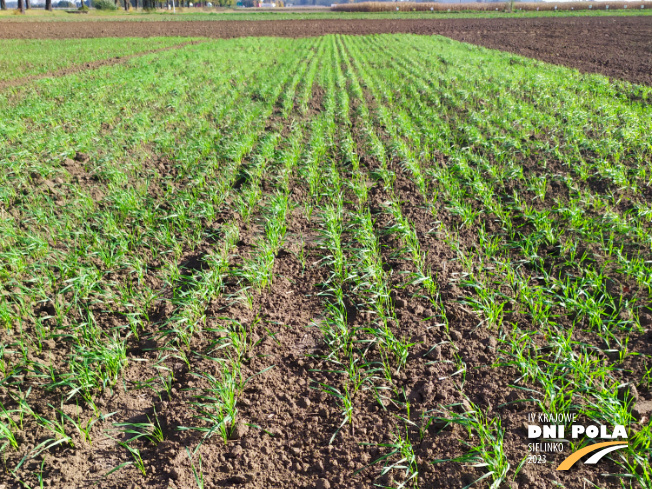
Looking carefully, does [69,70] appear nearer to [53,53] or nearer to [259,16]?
[53,53]

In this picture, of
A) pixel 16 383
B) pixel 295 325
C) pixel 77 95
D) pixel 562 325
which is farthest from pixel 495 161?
pixel 77 95

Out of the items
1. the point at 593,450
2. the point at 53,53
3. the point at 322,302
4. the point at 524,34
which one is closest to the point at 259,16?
the point at 524,34

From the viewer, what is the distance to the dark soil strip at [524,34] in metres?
18.5

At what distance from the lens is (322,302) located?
4176 mm

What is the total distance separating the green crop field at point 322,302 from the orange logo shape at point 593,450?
5 cm

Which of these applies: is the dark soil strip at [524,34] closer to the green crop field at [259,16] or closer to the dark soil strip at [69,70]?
the green crop field at [259,16]

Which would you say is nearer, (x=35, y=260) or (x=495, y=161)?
(x=35, y=260)

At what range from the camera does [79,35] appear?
33.4 metres

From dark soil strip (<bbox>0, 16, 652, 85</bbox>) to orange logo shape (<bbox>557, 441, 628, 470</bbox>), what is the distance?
1607cm

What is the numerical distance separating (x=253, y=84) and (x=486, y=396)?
14.5 meters

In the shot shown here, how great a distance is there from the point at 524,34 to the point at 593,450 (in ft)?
128

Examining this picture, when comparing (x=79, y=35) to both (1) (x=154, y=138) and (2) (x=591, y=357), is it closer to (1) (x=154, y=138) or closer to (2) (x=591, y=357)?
(1) (x=154, y=138)

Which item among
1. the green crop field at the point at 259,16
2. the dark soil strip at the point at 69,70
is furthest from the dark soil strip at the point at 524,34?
the dark soil strip at the point at 69,70

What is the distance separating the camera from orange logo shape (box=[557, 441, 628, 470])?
2506mm
